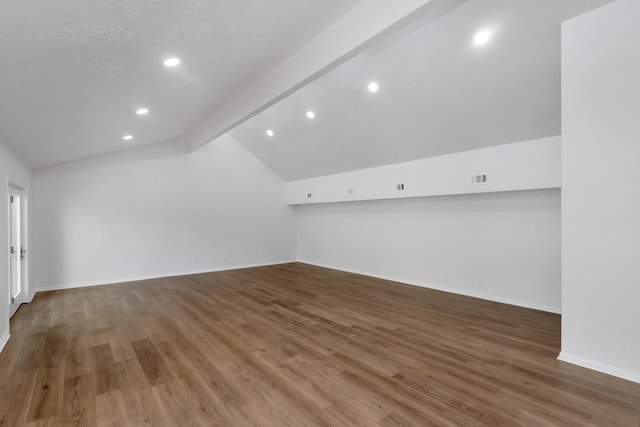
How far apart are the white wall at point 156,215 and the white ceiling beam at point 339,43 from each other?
3706 millimetres

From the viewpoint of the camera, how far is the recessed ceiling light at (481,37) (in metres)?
3.03

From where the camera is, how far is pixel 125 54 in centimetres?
231

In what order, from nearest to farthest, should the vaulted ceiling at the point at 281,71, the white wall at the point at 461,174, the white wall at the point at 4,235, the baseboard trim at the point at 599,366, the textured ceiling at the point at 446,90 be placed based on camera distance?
the vaulted ceiling at the point at 281,71
the baseboard trim at the point at 599,366
the textured ceiling at the point at 446,90
the white wall at the point at 4,235
the white wall at the point at 461,174

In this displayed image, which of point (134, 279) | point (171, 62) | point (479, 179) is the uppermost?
point (171, 62)

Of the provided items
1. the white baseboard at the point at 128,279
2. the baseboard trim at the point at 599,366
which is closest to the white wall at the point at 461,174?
the baseboard trim at the point at 599,366

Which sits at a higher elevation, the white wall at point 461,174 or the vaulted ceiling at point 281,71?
the vaulted ceiling at point 281,71

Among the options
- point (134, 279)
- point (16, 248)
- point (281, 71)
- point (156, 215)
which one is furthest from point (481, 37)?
point (134, 279)

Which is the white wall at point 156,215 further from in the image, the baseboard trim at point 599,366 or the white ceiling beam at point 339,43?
the baseboard trim at point 599,366

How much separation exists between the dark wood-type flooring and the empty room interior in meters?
0.02

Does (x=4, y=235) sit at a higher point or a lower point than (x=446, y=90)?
lower

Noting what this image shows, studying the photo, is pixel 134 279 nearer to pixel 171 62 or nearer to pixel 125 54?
pixel 171 62

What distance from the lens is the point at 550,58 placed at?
3148 millimetres

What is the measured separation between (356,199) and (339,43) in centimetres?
445

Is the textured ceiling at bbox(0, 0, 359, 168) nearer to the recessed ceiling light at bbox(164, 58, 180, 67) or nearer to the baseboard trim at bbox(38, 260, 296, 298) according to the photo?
the recessed ceiling light at bbox(164, 58, 180, 67)
